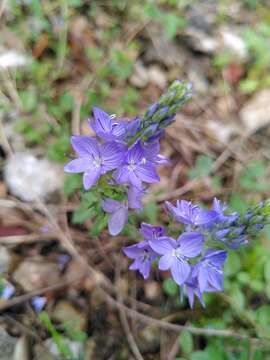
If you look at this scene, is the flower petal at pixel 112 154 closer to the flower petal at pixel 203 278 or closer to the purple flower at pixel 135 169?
the purple flower at pixel 135 169

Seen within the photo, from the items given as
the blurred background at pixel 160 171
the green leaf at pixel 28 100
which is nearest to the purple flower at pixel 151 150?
the blurred background at pixel 160 171

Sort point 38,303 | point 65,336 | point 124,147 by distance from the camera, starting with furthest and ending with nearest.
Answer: point 38,303 → point 65,336 → point 124,147

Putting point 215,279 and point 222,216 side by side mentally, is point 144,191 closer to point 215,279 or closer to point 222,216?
point 222,216

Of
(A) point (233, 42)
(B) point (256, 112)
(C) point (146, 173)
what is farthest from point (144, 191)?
(A) point (233, 42)

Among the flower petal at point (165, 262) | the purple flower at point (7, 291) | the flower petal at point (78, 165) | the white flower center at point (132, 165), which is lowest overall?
the purple flower at point (7, 291)

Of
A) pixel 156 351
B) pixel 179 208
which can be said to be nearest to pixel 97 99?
pixel 179 208

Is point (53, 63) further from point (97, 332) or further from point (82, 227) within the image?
point (97, 332)

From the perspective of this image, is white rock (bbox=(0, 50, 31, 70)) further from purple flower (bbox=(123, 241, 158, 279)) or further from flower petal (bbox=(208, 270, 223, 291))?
flower petal (bbox=(208, 270, 223, 291))

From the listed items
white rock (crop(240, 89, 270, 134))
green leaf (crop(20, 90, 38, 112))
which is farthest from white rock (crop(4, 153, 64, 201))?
white rock (crop(240, 89, 270, 134))
